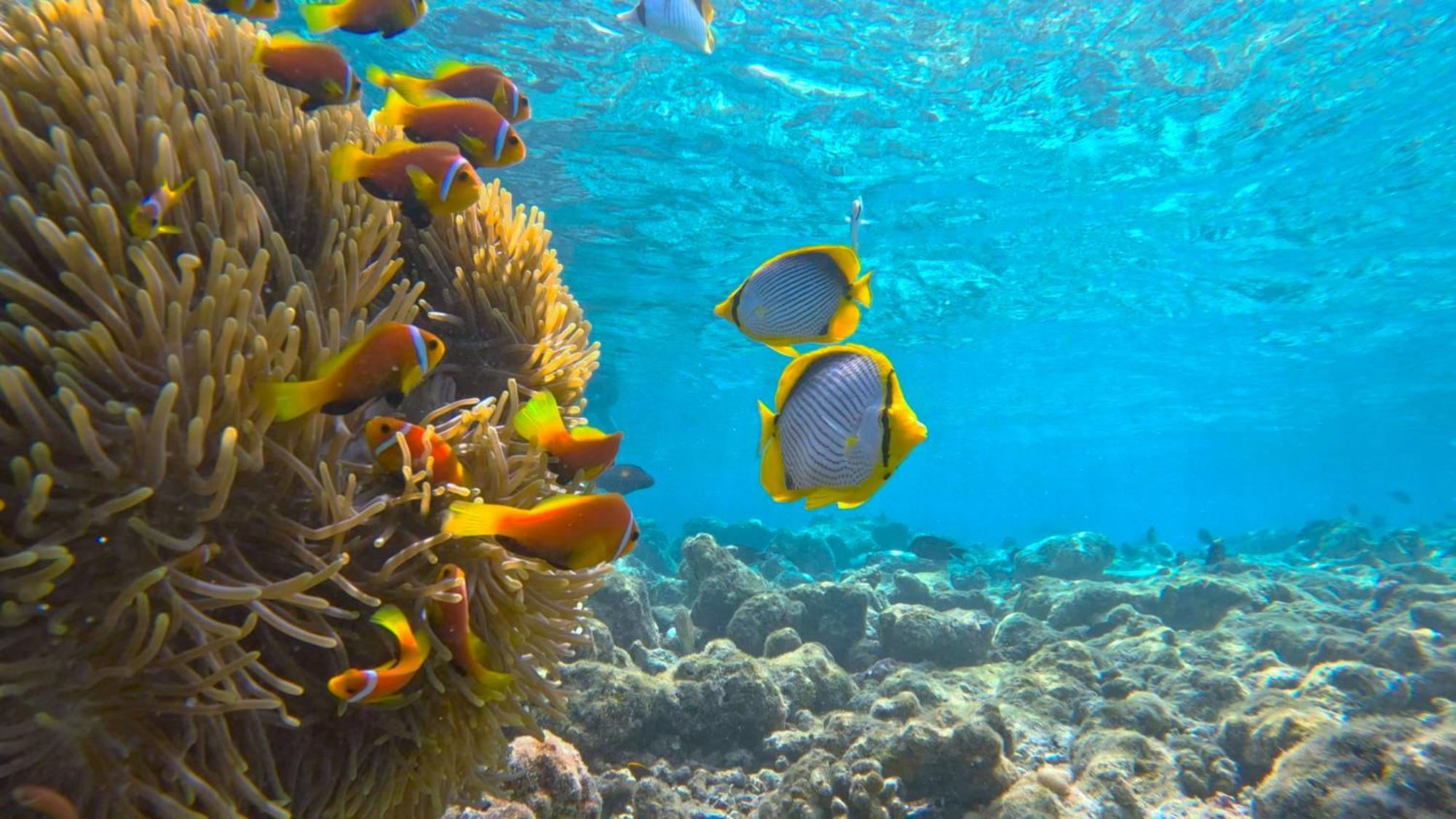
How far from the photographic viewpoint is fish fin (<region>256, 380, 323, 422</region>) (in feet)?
5.96

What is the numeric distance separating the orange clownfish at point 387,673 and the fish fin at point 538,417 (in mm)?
698

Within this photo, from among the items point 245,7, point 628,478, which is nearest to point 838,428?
point 245,7

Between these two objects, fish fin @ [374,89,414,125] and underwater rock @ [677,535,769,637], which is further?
underwater rock @ [677,535,769,637]

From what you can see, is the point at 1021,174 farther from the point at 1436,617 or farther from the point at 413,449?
the point at 413,449

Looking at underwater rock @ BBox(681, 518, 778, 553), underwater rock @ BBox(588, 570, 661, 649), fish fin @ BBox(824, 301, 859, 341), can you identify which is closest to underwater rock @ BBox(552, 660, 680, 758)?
underwater rock @ BBox(588, 570, 661, 649)

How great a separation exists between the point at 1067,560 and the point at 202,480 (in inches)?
705

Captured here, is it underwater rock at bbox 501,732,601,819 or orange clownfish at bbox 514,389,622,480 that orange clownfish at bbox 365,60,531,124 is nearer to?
orange clownfish at bbox 514,389,622,480

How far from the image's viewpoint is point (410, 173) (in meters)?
2.48

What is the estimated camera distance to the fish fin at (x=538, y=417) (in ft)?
7.80

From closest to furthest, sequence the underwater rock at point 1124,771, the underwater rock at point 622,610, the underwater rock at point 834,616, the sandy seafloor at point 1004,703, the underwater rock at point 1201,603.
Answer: the sandy seafloor at point 1004,703 → the underwater rock at point 1124,771 → the underwater rock at point 622,610 → the underwater rock at point 834,616 → the underwater rock at point 1201,603

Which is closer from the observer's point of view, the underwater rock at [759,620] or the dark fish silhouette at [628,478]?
the underwater rock at [759,620]

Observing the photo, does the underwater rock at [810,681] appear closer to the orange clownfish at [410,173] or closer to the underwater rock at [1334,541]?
the orange clownfish at [410,173]

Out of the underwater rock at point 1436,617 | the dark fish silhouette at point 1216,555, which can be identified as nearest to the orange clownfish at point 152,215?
the underwater rock at point 1436,617

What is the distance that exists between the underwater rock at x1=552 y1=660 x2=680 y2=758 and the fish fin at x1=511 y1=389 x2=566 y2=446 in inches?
137
